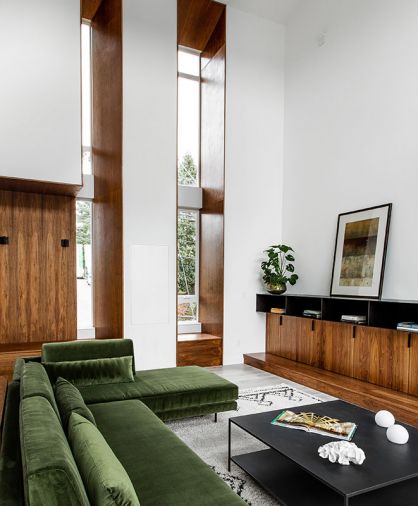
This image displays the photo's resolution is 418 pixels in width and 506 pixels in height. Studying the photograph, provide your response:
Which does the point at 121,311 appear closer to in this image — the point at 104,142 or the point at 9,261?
the point at 9,261

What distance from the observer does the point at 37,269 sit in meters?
5.58

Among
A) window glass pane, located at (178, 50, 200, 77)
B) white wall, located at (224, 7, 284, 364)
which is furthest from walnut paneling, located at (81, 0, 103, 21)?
white wall, located at (224, 7, 284, 364)

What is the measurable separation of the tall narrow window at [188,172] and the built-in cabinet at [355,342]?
4.87 feet

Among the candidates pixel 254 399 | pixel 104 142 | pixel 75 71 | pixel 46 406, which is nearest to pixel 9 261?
pixel 104 142

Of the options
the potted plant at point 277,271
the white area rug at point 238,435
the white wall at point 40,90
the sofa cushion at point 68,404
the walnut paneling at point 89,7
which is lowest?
the white area rug at point 238,435

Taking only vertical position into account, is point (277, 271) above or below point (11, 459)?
above

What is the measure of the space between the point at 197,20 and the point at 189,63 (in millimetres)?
738

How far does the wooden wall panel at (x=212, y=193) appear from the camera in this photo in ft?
20.6

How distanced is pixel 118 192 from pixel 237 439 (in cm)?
343

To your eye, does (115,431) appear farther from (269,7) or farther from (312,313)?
(269,7)

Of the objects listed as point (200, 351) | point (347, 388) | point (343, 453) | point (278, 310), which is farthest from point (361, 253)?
point (343, 453)

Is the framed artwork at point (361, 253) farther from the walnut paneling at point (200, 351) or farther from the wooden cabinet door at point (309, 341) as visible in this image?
the walnut paneling at point (200, 351)

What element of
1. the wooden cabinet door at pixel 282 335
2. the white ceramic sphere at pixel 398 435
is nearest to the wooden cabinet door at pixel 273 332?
the wooden cabinet door at pixel 282 335

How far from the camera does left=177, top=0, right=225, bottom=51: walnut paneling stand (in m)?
6.07
